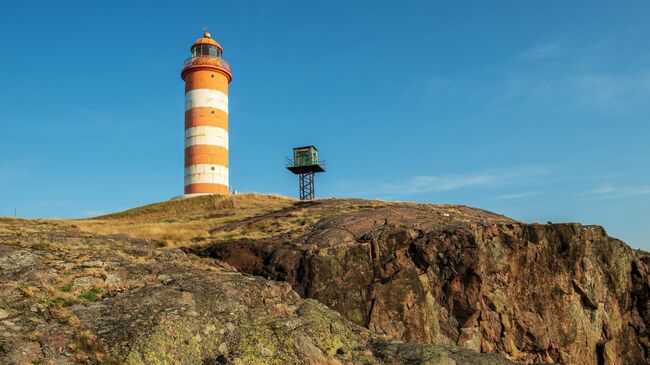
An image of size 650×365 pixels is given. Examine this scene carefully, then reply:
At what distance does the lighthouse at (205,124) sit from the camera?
164ft

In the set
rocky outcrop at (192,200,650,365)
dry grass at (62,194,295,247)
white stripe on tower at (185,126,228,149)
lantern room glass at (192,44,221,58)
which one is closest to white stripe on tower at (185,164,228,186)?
white stripe on tower at (185,126,228,149)

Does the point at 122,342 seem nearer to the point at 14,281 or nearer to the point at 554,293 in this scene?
the point at 14,281

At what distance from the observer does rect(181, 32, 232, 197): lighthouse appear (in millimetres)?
50062

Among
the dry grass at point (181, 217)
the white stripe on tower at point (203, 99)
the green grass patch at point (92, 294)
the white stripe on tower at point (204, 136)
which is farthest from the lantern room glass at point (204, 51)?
the green grass patch at point (92, 294)

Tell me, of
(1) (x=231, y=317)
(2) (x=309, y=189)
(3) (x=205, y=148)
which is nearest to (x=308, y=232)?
(1) (x=231, y=317)

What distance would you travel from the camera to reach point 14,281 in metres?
14.8

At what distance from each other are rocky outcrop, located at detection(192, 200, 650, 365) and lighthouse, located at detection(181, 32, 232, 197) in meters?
24.6

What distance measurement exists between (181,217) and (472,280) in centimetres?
2422

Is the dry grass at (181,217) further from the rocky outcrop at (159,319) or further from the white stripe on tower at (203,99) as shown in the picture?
the white stripe on tower at (203,99)

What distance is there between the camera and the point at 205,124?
5059 cm

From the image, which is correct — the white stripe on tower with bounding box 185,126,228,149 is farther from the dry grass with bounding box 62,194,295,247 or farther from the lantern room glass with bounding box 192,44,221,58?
the lantern room glass with bounding box 192,44,221,58

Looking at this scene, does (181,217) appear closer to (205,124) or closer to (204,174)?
(204,174)

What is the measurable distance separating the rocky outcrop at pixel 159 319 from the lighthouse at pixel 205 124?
31.0 meters

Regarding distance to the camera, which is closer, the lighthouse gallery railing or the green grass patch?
the green grass patch
